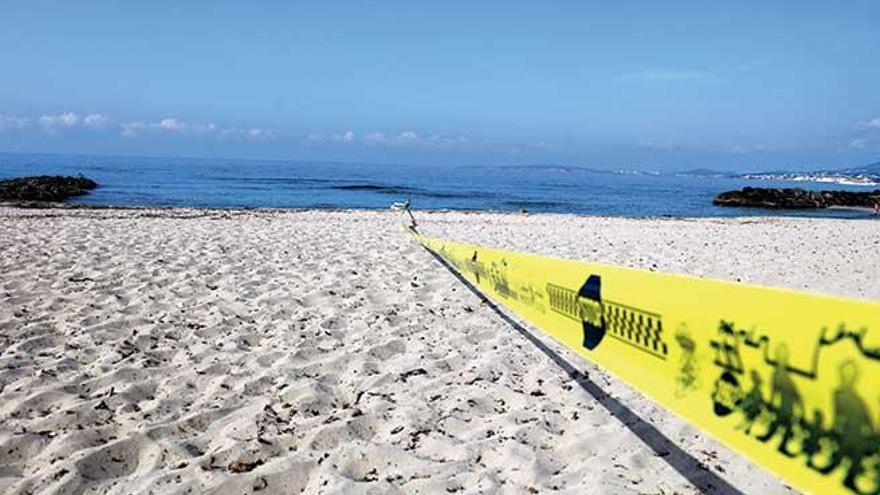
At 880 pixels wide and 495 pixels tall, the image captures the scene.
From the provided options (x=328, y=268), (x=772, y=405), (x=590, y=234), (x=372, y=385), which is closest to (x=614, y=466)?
(x=772, y=405)

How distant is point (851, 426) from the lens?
1507mm

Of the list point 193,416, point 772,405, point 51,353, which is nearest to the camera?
point 772,405

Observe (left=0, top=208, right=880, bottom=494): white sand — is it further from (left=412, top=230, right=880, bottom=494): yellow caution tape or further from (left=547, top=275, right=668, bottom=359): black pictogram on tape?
(left=412, top=230, right=880, bottom=494): yellow caution tape

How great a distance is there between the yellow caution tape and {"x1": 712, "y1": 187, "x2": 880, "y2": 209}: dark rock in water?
46547mm

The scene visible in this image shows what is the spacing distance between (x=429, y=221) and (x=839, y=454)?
1998cm

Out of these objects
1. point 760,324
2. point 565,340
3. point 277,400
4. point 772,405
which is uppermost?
point 760,324

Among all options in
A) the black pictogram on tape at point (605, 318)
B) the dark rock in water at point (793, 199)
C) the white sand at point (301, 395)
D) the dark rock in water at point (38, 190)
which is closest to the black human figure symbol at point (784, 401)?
the black pictogram on tape at point (605, 318)

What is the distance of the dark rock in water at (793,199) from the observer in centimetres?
4302

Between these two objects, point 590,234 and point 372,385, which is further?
point 590,234

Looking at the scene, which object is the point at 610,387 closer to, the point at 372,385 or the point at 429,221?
the point at 372,385

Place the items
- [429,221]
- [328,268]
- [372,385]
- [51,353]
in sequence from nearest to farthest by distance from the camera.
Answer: [372,385], [51,353], [328,268], [429,221]

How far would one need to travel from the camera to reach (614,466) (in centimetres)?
313

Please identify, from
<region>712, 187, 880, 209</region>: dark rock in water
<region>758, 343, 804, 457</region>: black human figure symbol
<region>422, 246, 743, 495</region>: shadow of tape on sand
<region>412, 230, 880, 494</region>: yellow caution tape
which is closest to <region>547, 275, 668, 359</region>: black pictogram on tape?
<region>412, 230, 880, 494</region>: yellow caution tape

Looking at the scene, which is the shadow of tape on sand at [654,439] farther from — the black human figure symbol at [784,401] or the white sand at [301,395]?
the black human figure symbol at [784,401]
